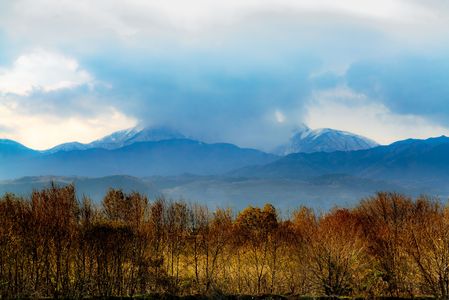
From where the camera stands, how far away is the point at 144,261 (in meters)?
37.7

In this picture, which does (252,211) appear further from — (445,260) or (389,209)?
(445,260)

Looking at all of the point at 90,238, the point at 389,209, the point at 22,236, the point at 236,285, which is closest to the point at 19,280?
the point at 22,236

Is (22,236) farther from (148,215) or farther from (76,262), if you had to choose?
(148,215)

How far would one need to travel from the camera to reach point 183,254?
44.4 metres

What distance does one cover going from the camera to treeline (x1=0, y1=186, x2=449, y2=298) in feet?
107

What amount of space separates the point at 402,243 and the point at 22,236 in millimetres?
24834

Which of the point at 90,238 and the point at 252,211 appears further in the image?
the point at 252,211

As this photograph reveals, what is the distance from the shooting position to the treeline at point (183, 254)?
32625mm

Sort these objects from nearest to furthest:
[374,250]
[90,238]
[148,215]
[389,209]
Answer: [90,238], [148,215], [374,250], [389,209]

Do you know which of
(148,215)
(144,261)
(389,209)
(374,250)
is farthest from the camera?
(389,209)

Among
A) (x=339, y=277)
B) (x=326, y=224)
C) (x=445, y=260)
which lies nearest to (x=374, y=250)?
(x=326, y=224)

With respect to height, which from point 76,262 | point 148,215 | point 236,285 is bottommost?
point 236,285

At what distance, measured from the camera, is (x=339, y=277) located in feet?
120

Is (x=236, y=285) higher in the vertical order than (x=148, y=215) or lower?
lower
